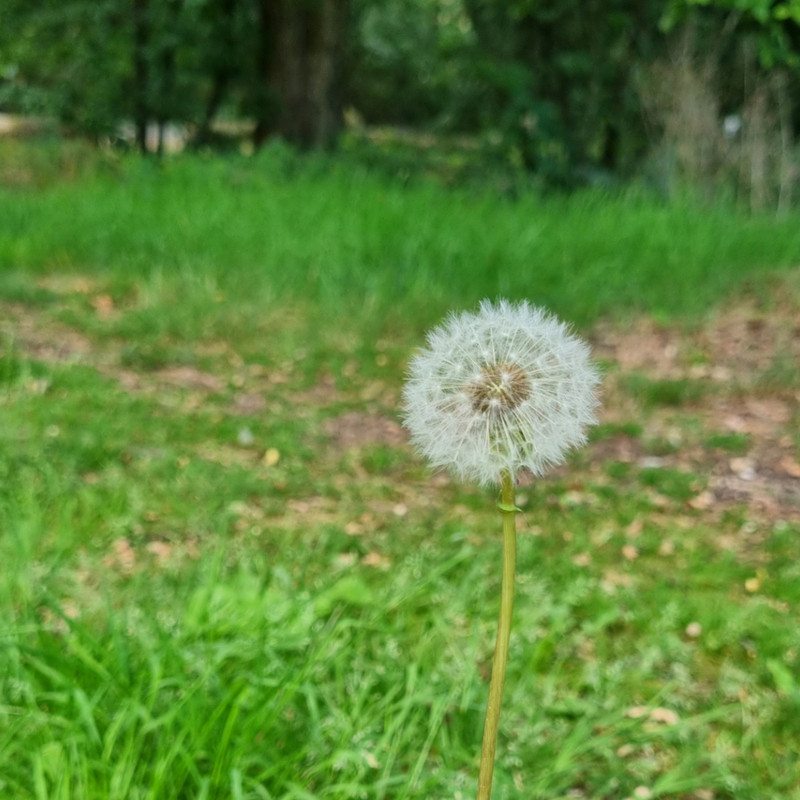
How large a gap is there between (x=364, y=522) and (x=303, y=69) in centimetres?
960

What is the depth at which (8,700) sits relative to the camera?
2.11 meters

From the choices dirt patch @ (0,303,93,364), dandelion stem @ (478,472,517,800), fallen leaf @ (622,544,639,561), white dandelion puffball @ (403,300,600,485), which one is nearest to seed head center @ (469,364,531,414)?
white dandelion puffball @ (403,300,600,485)

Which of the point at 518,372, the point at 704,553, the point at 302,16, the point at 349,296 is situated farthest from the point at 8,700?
the point at 302,16

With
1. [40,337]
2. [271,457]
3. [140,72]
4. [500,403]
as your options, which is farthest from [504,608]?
[140,72]

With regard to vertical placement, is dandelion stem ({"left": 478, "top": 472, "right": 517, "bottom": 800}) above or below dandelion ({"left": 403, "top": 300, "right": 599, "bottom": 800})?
below

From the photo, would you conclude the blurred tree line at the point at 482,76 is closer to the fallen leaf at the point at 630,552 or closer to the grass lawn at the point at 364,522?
the grass lawn at the point at 364,522

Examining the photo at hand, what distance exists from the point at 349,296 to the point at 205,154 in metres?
5.53

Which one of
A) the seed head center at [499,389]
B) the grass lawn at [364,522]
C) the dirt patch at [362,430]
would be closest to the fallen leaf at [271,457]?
the grass lawn at [364,522]

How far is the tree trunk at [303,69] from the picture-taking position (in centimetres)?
1154

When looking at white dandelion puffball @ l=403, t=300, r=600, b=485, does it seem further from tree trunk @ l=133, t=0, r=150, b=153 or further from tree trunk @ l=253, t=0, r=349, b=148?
tree trunk @ l=253, t=0, r=349, b=148

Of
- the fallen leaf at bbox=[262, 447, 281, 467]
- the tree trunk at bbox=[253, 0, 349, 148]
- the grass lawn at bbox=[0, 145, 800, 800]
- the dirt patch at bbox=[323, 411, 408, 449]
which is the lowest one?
the dirt patch at bbox=[323, 411, 408, 449]

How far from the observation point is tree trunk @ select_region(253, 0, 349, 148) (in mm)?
11539

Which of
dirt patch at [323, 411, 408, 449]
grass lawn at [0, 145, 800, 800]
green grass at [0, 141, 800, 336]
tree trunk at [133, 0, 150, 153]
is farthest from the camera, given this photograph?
tree trunk at [133, 0, 150, 153]

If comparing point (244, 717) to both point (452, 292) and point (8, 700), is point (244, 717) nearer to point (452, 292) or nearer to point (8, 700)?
point (8, 700)
